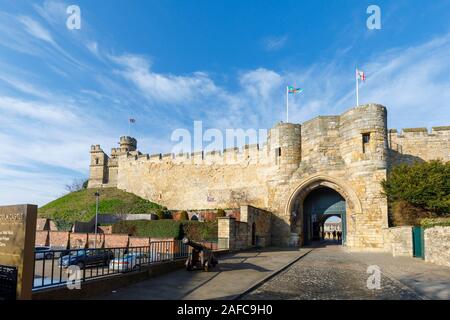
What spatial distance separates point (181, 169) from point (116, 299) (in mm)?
33823

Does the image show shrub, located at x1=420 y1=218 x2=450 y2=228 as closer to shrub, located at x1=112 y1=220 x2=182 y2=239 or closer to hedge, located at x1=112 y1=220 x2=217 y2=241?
hedge, located at x1=112 y1=220 x2=217 y2=241

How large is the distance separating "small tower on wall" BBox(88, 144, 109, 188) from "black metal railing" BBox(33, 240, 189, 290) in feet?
135

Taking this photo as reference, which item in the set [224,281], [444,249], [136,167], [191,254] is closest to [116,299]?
[224,281]

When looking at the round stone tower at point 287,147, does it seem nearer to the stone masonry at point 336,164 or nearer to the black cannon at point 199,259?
the stone masonry at point 336,164

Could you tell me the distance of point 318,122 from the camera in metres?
23.8

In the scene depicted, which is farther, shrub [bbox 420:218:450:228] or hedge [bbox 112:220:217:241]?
hedge [bbox 112:220:217:241]

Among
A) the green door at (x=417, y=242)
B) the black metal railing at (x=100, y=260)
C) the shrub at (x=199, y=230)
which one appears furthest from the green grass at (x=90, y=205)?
the black metal railing at (x=100, y=260)

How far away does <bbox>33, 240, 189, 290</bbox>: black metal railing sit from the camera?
19.4 feet

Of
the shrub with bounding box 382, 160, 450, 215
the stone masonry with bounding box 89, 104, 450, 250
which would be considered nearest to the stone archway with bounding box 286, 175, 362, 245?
the stone masonry with bounding box 89, 104, 450, 250

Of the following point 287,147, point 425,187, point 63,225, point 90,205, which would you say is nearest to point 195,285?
point 425,187

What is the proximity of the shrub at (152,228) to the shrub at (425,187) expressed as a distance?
45.3 ft

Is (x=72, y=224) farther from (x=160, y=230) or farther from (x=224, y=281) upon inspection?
(x=224, y=281)

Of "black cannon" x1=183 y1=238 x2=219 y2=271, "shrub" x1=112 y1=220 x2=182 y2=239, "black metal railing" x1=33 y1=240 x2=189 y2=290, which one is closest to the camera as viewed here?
"black metal railing" x1=33 y1=240 x2=189 y2=290

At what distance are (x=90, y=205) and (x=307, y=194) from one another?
2744 centimetres
